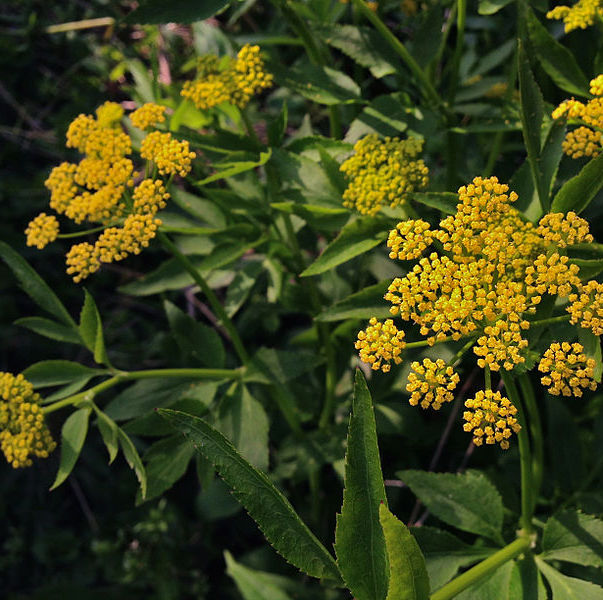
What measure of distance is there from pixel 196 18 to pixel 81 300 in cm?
239

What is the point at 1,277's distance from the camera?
4.16 m

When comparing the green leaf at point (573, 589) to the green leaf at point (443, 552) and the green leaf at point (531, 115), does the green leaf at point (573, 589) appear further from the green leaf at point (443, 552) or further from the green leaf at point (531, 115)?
the green leaf at point (531, 115)

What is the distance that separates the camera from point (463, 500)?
2436mm

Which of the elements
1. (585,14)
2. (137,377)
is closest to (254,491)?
(137,377)

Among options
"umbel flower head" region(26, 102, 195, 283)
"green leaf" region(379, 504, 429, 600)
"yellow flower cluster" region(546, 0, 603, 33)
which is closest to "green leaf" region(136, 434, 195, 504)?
"umbel flower head" region(26, 102, 195, 283)

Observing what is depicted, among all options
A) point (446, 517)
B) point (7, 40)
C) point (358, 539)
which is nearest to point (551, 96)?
point (446, 517)

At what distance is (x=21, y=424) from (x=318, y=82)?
5.57 feet

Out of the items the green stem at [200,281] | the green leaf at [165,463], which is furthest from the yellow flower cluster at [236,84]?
the green leaf at [165,463]

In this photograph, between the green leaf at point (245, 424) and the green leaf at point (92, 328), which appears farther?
the green leaf at point (245, 424)

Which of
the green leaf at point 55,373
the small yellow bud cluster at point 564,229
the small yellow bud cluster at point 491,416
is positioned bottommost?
the green leaf at point 55,373

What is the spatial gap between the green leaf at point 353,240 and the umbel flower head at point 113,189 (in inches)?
22.3

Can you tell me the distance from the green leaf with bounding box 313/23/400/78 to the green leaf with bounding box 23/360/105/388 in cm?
158

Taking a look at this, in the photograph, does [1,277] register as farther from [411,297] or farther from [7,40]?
[411,297]

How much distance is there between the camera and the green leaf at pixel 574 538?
220 cm
